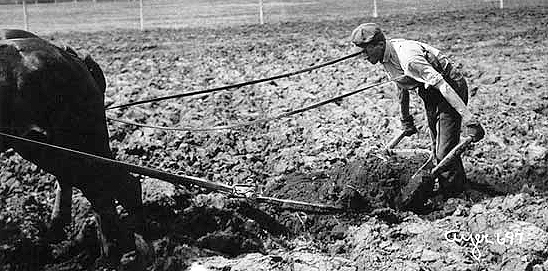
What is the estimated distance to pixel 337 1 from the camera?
29031 mm

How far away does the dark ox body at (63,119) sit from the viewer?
6180 mm

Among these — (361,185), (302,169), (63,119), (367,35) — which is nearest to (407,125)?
(361,185)

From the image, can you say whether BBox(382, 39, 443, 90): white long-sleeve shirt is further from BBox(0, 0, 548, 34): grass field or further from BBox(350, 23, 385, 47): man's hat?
BBox(0, 0, 548, 34): grass field

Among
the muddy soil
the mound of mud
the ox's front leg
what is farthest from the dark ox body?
the mound of mud

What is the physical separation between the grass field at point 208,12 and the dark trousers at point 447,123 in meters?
14.4

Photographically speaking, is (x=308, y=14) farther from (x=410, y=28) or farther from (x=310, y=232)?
(x=310, y=232)

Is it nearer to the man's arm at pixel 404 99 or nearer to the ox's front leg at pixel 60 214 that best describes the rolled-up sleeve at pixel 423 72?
the man's arm at pixel 404 99

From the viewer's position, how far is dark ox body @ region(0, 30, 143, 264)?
20.3ft

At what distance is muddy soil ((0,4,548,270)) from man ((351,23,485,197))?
20.0 inches

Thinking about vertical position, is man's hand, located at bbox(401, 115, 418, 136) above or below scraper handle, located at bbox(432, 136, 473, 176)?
above

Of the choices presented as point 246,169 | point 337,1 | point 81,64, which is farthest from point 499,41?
point 337,1

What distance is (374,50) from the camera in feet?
22.9

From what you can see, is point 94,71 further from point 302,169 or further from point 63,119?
point 302,169
